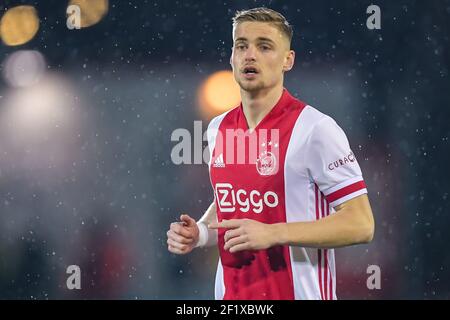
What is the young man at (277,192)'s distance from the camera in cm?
155

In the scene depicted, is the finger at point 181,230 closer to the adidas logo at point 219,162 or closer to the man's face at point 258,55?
the adidas logo at point 219,162

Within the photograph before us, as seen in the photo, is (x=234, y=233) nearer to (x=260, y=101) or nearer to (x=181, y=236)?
(x=181, y=236)

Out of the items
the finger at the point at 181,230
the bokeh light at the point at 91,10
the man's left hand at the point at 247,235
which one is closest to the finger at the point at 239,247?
the man's left hand at the point at 247,235

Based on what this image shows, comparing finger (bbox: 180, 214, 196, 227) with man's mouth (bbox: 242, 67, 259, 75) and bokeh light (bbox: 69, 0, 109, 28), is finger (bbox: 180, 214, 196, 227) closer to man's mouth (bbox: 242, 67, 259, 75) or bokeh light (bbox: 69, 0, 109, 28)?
man's mouth (bbox: 242, 67, 259, 75)

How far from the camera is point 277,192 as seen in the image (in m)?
1.61

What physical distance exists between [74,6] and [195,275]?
4.00 ft

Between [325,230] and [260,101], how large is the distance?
44cm

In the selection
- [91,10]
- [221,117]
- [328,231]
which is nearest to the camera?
[328,231]

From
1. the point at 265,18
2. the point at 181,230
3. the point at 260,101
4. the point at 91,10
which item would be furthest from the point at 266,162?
the point at 91,10

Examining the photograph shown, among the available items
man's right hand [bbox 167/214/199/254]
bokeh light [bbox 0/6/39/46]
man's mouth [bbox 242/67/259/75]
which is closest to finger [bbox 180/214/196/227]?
man's right hand [bbox 167/214/199/254]

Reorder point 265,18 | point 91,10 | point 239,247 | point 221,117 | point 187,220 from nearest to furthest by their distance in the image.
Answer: point 239,247, point 187,220, point 265,18, point 221,117, point 91,10
